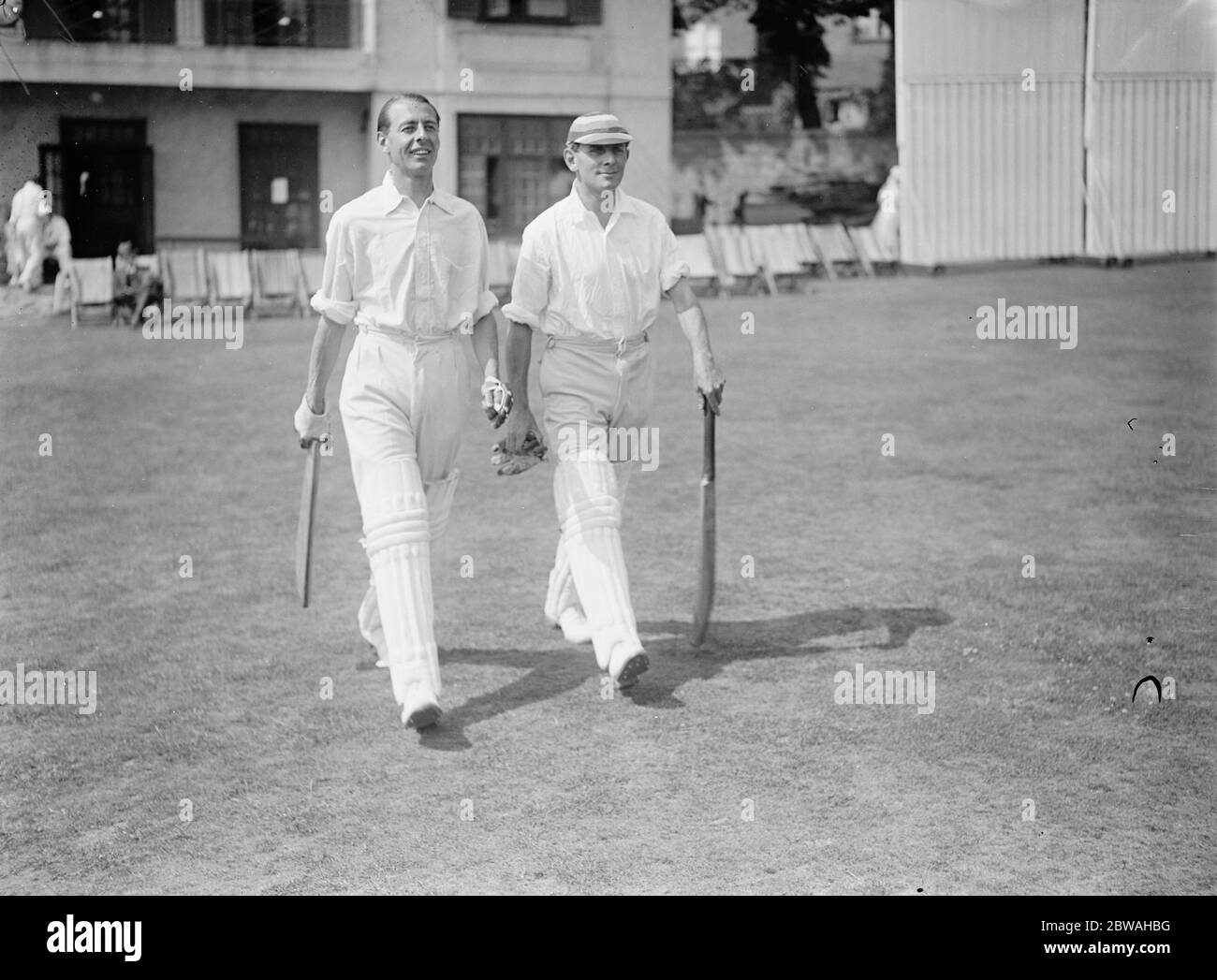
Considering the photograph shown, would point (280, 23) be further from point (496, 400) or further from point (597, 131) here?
point (496, 400)

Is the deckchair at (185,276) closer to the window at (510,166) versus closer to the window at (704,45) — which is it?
the window at (510,166)

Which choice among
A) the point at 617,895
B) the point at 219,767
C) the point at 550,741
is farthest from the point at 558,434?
the point at 617,895

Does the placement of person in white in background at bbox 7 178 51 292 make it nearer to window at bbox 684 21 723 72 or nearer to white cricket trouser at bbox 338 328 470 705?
white cricket trouser at bbox 338 328 470 705

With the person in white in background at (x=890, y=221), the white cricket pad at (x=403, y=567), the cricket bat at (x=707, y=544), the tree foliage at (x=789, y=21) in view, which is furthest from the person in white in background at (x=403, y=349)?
the tree foliage at (x=789, y=21)

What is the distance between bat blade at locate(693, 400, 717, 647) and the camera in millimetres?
6855

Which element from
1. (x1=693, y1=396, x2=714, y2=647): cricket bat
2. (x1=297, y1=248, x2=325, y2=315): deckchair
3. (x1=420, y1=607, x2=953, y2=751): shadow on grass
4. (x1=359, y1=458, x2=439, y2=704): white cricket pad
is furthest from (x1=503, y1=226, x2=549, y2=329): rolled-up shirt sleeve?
(x1=297, y1=248, x2=325, y2=315): deckchair

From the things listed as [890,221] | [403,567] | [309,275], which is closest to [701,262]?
[890,221]

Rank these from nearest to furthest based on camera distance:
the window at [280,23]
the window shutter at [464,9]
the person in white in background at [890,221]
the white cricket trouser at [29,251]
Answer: the white cricket trouser at [29,251], the window shutter at [464,9], the window at [280,23], the person in white in background at [890,221]

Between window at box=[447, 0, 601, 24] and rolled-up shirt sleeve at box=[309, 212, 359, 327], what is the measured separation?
56.3 ft

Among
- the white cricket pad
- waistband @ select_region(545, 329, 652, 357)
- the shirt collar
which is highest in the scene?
the shirt collar

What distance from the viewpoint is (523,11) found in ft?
75.0

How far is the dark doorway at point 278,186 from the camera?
2783 centimetres

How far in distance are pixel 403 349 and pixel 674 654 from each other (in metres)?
1.81

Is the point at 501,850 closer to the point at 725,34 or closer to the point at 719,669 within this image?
the point at 719,669
